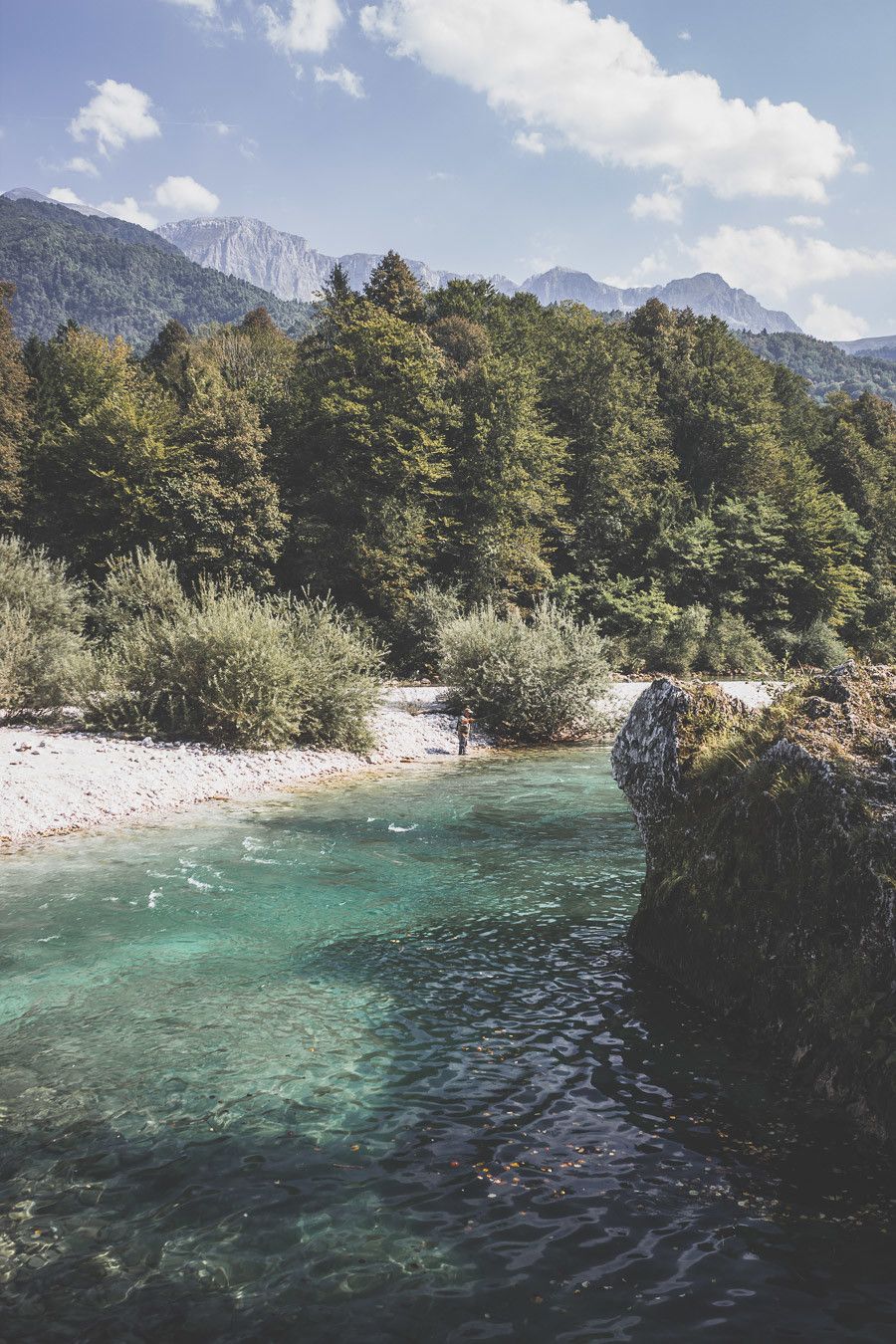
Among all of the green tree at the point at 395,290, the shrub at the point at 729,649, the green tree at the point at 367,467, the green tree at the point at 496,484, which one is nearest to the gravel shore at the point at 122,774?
A: the green tree at the point at 367,467

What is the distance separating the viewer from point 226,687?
17.5 metres

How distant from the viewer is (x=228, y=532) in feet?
116

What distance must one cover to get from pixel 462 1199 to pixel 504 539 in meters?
37.0

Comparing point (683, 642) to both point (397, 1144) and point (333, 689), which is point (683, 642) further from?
point (397, 1144)

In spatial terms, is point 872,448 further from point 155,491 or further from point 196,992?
point 196,992

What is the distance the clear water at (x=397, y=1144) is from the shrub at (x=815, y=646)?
40286 millimetres

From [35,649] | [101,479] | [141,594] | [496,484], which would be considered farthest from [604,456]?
[35,649]

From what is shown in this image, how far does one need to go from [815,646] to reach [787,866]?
4375 centimetres

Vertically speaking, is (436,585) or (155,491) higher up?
(155,491)

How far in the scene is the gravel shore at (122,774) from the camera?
13031mm

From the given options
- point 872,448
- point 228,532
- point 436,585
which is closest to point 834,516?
point 872,448

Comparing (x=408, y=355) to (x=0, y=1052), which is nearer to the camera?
(x=0, y=1052)

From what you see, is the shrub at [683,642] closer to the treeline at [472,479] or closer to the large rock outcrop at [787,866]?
the treeline at [472,479]

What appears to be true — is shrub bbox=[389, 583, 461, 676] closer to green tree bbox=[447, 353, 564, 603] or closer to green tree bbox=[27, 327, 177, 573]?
green tree bbox=[447, 353, 564, 603]
